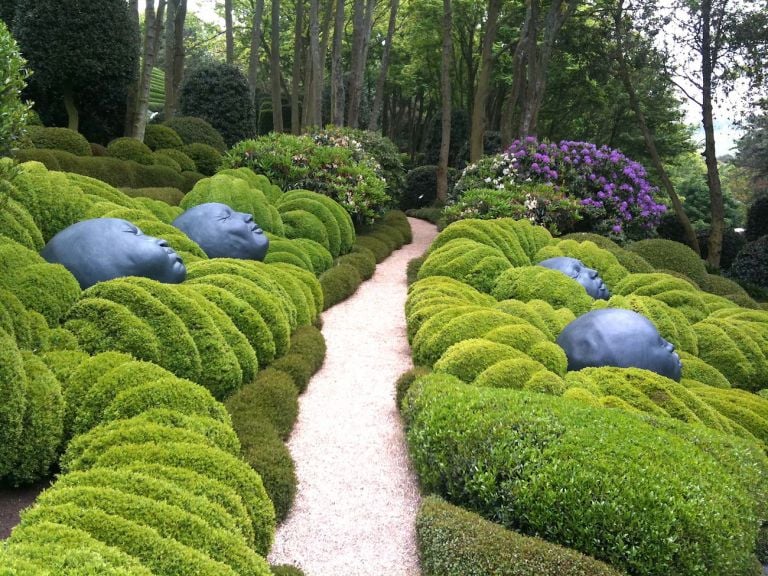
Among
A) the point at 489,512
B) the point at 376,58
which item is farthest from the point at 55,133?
the point at 376,58

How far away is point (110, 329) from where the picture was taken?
174 inches

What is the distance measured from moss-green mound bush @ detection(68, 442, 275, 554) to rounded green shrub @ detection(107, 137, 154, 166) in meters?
8.44

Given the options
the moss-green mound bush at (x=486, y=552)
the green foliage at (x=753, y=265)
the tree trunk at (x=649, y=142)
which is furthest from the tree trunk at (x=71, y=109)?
the green foliage at (x=753, y=265)

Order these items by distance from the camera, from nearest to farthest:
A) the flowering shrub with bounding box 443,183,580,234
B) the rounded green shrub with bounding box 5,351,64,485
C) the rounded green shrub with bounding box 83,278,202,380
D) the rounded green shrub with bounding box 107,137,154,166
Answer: the rounded green shrub with bounding box 5,351,64,485 → the rounded green shrub with bounding box 83,278,202,380 → the rounded green shrub with bounding box 107,137,154,166 → the flowering shrub with bounding box 443,183,580,234

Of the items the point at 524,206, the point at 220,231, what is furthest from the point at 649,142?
the point at 220,231

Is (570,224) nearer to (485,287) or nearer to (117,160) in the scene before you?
(485,287)

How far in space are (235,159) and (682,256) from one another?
7.99 metres

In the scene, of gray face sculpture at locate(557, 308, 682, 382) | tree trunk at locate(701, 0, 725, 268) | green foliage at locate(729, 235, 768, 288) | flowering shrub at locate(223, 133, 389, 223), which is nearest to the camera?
gray face sculpture at locate(557, 308, 682, 382)

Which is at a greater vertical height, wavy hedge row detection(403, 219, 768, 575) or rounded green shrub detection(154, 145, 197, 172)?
rounded green shrub detection(154, 145, 197, 172)

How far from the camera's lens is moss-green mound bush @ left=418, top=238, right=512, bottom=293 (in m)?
8.40

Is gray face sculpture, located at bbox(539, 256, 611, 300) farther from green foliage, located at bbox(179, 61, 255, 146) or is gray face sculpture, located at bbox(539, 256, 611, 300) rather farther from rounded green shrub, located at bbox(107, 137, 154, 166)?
green foliage, located at bbox(179, 61, 255, 146)

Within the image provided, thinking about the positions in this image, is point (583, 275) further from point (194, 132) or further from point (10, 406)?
point (194, 132)

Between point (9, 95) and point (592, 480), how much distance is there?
382 centimetres

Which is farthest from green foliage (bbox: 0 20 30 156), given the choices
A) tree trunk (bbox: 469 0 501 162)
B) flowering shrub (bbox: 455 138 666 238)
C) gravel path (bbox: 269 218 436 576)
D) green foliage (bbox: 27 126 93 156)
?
tree trunk (bbox: 469 0 501 162)
